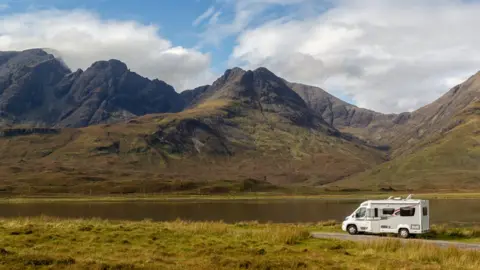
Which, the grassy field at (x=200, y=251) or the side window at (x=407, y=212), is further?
the side window at (x=407, y=212)

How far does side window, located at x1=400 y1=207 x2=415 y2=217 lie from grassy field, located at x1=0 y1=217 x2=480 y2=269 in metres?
8.45

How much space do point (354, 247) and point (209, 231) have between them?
1115cm

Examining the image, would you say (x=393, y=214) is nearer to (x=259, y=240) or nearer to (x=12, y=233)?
(x=259, y=240)

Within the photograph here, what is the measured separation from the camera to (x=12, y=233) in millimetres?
29516

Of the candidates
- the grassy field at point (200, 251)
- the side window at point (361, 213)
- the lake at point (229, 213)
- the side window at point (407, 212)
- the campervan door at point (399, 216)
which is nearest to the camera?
the grassy field at point (200, 251)

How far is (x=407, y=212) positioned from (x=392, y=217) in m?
1.20

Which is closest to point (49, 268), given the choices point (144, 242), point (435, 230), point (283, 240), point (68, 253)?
point (68, 253)

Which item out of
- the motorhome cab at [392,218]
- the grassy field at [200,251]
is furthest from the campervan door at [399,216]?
the grassy field at [200,251]

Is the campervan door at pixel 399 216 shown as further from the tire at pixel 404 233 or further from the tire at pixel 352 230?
the tire at pixel 352 230

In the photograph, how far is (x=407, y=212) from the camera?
36.6m

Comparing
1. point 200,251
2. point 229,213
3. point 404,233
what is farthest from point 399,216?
point 229,213

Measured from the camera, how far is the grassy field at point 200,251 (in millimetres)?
19484

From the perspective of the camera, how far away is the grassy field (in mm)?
19484

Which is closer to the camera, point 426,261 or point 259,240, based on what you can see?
point 426,261
